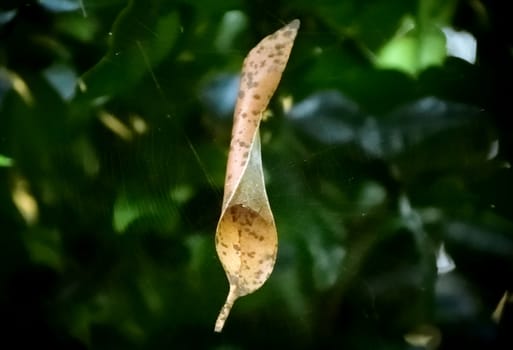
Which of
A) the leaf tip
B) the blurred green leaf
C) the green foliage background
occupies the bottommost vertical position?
the leaf tip

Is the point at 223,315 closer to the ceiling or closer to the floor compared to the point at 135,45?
closer to the floor

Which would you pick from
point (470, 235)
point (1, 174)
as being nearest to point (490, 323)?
point (470, 235)

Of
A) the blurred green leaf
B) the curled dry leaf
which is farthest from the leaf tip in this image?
the blurred green leaf

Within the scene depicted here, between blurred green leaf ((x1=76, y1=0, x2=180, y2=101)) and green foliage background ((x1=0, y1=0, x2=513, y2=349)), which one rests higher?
blurred green leaf ((x1=76, y1=0, x2=180, y2=101))

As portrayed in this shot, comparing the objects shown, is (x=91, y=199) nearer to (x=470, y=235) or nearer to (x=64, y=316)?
(x=64, y=316)

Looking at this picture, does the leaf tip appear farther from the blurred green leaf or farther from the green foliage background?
the blurred green leaf
